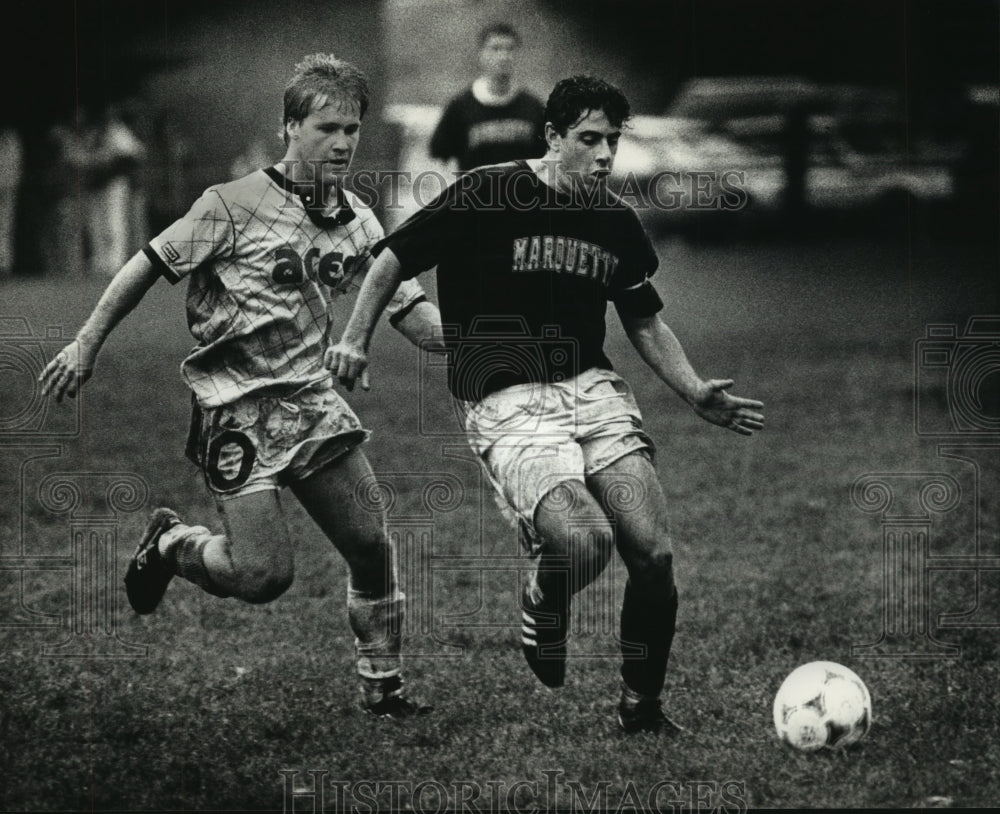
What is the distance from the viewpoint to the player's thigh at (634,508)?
4160 mm

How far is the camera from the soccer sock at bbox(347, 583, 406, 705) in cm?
444

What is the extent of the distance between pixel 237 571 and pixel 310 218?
1.04 meters

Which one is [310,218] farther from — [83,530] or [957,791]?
[83,530]

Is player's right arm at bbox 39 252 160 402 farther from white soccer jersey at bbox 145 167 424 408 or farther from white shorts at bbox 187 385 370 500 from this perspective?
white shorts at bbox 187 385 370 500

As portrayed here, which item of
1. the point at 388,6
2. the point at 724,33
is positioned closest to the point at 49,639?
the point at 388,6

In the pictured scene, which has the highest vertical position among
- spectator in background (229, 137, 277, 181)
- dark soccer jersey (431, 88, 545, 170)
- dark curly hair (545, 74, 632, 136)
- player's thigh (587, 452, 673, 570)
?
spectator in background (229, 137, 277, 181)

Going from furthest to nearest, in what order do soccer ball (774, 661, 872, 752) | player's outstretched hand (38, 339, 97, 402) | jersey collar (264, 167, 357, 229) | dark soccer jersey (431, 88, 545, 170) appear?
dark soccer jersey (431, 88, 545, 170), jersey collar (264, 167, 357, 229), soccer ball (774, 661, 872, 752), player's outstretched hand (38, 339, 97, 402)
